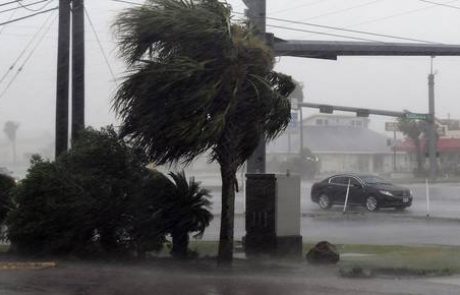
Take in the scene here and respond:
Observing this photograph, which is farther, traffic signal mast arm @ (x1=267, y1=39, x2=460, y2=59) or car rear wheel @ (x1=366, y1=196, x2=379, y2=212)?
car rear wheel @ (x1=366, y1=196, x2=379, y2=212)

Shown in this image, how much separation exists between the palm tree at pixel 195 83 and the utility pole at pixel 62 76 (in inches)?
184

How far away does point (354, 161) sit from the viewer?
106m

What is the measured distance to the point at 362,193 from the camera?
33562 mm

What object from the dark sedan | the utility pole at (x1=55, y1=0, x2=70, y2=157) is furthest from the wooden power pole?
the dark sedan

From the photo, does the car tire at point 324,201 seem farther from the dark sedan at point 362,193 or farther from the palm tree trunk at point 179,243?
the palm tree trunk at point 179,243

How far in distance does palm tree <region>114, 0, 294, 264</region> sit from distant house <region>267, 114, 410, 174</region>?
258 feet

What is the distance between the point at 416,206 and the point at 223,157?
2276 cm

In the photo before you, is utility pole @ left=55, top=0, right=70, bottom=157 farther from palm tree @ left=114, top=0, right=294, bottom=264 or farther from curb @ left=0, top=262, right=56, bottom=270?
palm tree @ left=114, top=0, right=294, bottom=264

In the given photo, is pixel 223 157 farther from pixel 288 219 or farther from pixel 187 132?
pixel 288 219

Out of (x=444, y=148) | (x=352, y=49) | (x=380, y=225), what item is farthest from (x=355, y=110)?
(x=444, y=148)

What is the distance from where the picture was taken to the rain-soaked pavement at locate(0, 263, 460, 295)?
11.8m

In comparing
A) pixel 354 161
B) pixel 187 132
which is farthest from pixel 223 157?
pixel 354 161

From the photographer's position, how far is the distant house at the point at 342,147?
336ft

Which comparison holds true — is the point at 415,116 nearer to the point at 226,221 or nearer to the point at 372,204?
the point at 372,204
